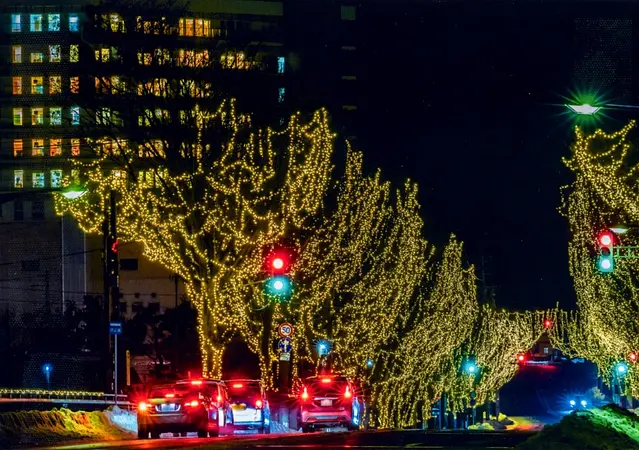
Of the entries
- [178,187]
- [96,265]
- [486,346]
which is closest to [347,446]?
[178,187]

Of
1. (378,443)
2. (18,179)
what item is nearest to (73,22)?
(18,179)

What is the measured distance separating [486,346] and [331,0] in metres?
53.0

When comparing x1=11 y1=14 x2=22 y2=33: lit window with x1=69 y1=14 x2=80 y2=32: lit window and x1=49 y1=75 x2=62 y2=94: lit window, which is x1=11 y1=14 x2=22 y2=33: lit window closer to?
x1=69 y1=14 x2=80 y2=32: lit window

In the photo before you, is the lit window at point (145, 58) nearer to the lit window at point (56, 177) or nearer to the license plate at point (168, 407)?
the license plate at point (168, 407)

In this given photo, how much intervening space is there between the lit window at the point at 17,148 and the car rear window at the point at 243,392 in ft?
257

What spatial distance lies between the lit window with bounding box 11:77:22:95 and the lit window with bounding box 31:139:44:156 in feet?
18.3

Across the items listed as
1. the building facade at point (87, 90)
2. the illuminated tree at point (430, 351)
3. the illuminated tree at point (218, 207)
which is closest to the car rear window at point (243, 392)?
the illuminated tree at point (218, 207)

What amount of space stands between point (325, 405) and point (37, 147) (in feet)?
261

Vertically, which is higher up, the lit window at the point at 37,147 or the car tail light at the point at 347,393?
the lit window at the point at 37,147

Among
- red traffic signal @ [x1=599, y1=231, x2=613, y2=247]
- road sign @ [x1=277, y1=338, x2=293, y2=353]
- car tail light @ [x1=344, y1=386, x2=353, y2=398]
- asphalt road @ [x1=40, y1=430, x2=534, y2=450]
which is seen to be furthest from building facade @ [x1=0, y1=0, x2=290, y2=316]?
asphalt road @ [x1=40, y1=430, x2=534, y2=450]

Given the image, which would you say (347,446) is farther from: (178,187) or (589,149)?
(589,149)

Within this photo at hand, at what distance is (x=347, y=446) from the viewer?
759 inches

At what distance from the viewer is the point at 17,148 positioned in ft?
356

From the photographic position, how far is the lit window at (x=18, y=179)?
108 metres
